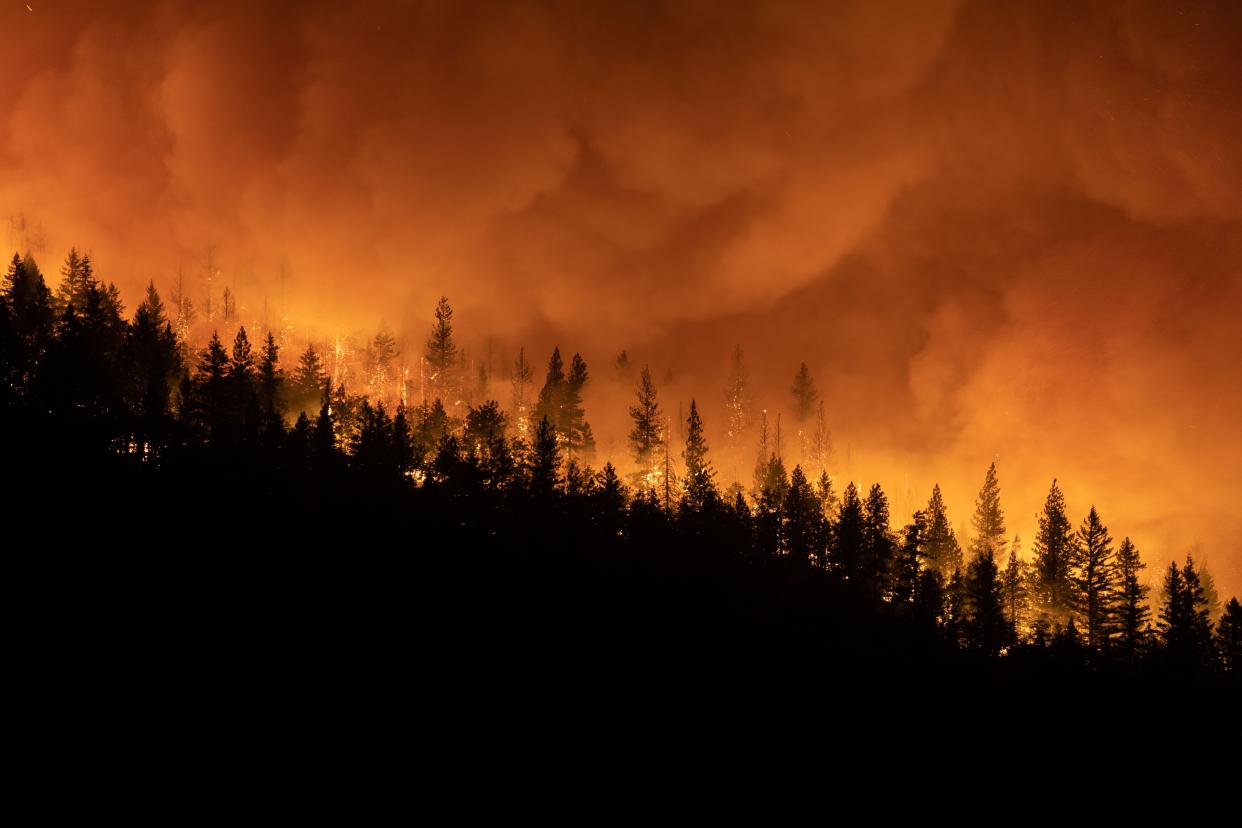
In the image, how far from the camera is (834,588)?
6981 cm

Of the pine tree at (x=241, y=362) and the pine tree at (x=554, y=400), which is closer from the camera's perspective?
the pine tree at (x=241, y=362)

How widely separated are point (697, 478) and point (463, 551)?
35.7 meters

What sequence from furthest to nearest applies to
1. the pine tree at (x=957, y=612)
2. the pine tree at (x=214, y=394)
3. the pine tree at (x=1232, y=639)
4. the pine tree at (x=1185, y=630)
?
the pine tree at (x=1232, y=639) → the pine tree at (x=214, y=394) → the pine tree at (x=957, y=612) → the pine tree at (x=1185, y=630)

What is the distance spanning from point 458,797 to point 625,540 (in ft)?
121

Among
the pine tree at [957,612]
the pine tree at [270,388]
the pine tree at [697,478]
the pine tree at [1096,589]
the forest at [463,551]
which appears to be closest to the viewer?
the forest at [463,551]

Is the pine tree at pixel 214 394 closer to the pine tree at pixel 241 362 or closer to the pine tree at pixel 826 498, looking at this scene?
the pine tree at pixel 241 362

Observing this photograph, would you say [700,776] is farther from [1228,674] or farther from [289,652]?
[1228,674]

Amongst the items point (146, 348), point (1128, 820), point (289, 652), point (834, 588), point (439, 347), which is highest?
point (439, 347)

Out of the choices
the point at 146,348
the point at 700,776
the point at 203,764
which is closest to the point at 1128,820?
the point at 700,776

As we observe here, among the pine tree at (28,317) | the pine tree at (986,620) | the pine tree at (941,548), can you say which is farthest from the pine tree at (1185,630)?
the pine tree at (28,317)

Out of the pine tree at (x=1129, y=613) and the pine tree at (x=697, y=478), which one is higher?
the pine tree at (x=697, y=478)

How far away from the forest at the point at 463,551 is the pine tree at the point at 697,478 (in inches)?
21.4

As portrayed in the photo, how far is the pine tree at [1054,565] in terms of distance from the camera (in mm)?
75125

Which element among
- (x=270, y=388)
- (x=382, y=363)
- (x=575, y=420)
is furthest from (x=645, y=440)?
(x=382, y=363)
